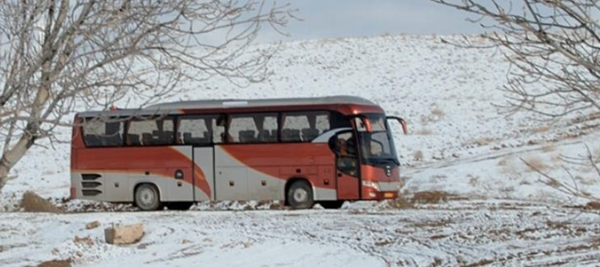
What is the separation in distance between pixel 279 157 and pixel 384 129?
3.04 m

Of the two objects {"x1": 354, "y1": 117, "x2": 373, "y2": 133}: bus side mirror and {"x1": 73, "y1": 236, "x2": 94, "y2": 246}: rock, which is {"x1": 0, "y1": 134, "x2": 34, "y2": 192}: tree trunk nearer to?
{"x1": 73, "y1": 236, "x2": 94, "y2": 246}: rock

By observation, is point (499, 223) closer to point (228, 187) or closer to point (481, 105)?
point (228, 187)

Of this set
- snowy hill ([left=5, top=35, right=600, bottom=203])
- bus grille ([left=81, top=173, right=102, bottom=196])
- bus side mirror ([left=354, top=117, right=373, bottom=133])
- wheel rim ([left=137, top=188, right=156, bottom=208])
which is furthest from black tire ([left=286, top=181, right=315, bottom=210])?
bus grille ([left=81, top=173, right=102, bottom=196])

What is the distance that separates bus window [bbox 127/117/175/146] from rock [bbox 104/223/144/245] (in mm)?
8794

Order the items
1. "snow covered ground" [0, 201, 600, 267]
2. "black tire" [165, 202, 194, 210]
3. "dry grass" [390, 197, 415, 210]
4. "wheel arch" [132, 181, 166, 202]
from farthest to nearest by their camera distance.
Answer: "black tire" [165, 202, 194, 210], "dry grass" [390, 197, 415, 210], "wheel arch" [132, 181, 166, 202], "snow covered ground" [0, 201, 600, 267]

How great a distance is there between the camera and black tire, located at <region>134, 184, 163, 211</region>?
26.9 meters

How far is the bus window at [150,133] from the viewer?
26750 mm

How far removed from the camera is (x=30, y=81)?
8852 millimetres

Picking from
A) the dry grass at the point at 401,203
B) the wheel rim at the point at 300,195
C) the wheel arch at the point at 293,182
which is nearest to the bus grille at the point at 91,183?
the wheel arch at the point at 293,182

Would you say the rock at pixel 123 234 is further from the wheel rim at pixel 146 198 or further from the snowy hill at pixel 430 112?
the wheel rim at pixel 146 198

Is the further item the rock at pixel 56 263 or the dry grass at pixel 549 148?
the dry grass at pixel 549 148

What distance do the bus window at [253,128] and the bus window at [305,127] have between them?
1.10ft

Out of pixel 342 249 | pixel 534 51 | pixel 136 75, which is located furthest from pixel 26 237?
pixel 534 51

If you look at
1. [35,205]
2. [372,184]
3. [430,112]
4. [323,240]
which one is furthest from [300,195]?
[430,112]
